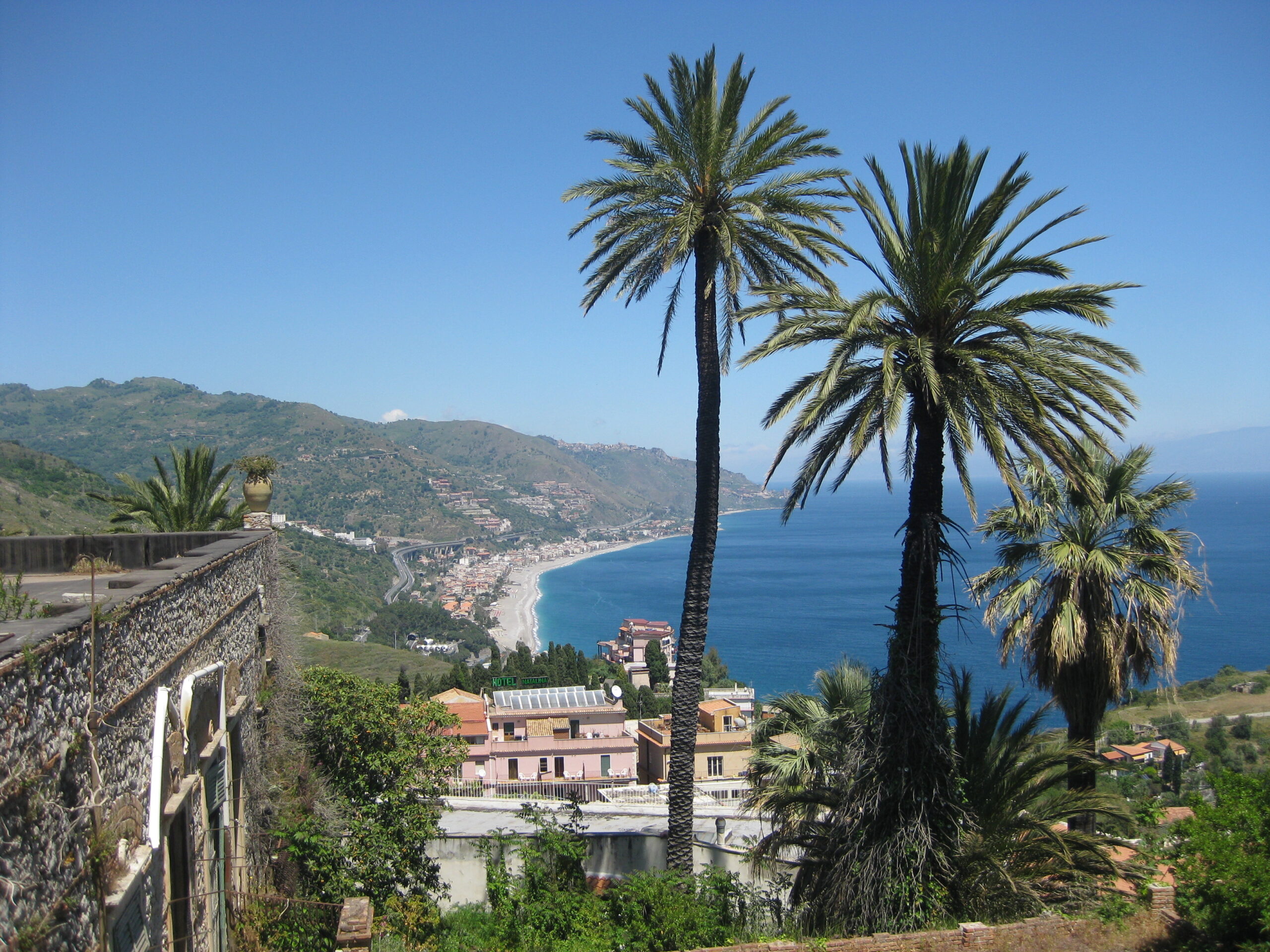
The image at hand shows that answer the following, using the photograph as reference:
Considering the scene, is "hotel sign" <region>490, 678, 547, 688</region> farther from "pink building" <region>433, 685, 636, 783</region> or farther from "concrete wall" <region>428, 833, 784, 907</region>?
"concrete wall" <region>428, 833, 784, 907</region>

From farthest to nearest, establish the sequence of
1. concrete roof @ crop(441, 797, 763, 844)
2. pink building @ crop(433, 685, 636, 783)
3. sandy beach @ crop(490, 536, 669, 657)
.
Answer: sandy beach @ crop(490, 536, 669, 657) < pink building @ crop(433, 685, 636, 783) < concrete roof @ crop(441, 797, 763, 844)

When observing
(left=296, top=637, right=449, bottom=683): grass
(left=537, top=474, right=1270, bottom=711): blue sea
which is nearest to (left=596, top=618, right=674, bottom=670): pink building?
(left=537, top=474, right=1270, bottom=711): blue sea

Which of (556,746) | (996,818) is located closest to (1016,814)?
(996,818)

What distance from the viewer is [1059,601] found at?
10602mm

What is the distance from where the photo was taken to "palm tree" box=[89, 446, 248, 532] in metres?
18.1

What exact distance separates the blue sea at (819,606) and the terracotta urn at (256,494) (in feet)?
113

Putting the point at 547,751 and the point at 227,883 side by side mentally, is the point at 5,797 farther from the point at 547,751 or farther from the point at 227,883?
the point at 547,751

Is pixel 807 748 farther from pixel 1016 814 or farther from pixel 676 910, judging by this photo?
pixel 676 910

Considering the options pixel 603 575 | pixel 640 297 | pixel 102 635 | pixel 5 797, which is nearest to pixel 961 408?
pixel 640 297

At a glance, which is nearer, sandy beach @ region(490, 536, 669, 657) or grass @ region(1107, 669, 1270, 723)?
grass @ region(1107, 669, 1270, 723)

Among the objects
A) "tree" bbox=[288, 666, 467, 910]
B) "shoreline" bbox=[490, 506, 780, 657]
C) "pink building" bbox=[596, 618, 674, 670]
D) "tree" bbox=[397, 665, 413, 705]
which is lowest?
"shoreline" bbox=[490, 506, 780, 657]

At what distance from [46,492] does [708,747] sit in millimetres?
63175

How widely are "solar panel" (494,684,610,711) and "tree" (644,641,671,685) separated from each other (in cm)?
2617

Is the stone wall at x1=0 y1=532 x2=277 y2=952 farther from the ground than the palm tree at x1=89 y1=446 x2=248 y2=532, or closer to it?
closer to it
